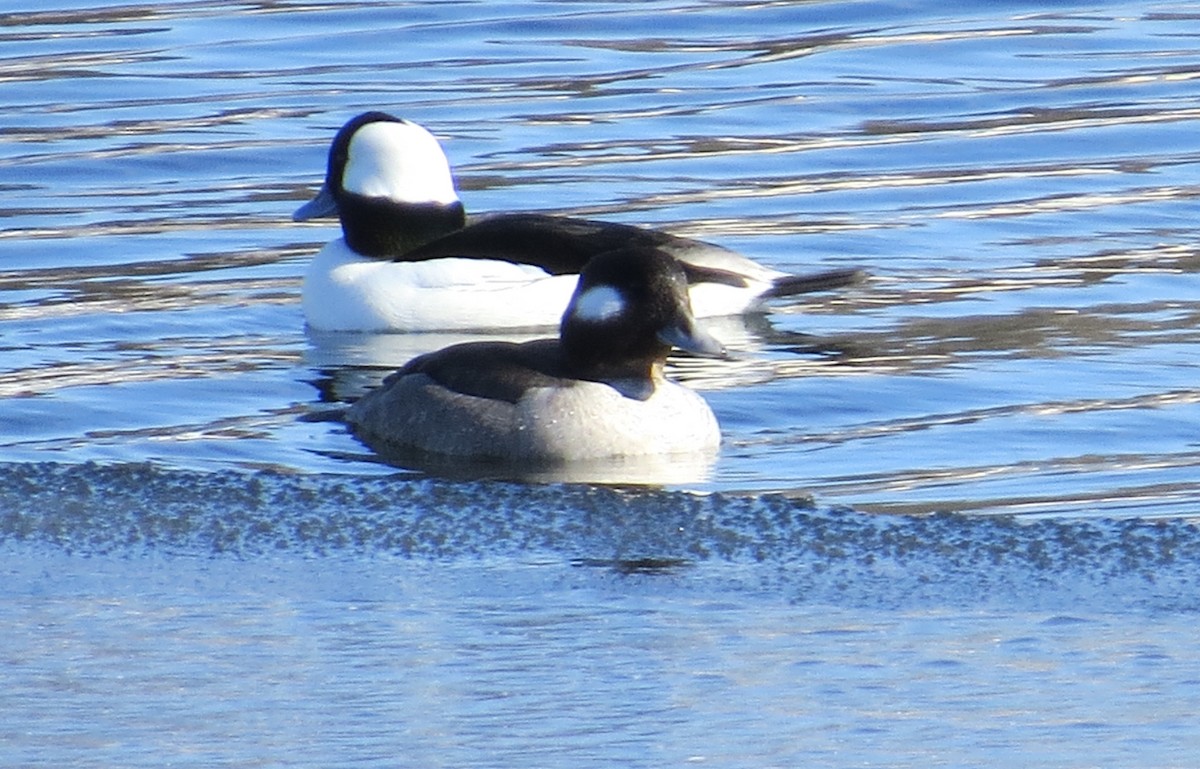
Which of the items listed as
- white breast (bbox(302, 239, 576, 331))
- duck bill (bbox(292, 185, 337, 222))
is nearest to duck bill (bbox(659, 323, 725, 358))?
white breast (bbox(302, 239, 576, 331))

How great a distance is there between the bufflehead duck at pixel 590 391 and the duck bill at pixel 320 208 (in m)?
3.25

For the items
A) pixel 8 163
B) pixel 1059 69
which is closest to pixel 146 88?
pixel 8 163

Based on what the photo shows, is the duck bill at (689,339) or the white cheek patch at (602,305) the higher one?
the white cheek patch at (602,305)

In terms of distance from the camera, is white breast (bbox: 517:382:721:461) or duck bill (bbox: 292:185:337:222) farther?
duck bill (bbox: 292:185:337:222)

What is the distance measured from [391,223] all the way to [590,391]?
11.1ft

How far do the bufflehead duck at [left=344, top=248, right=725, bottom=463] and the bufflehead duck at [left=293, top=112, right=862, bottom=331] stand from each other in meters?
2.14

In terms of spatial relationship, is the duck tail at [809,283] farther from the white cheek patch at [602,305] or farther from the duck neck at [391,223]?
the white cheek patch at [602,305]

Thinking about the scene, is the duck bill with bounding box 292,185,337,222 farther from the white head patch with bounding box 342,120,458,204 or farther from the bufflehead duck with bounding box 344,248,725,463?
the bufflehead duck with bounding box 344,248,725,463

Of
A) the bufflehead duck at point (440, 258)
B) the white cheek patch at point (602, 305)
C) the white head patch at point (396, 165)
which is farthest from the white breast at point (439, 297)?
the white cheek patch at point (602, 305)

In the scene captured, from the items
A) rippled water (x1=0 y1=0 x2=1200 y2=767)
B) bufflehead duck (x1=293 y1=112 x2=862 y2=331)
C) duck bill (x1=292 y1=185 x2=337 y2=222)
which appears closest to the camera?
rippled water (x1=0 y1=0 x2=1200 y2=767)

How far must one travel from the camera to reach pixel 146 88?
16734 mm

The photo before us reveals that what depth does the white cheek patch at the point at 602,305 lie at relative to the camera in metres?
8.02

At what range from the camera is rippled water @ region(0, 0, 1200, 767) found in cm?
530

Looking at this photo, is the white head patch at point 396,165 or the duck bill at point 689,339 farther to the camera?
the white head patch at point 396,165
